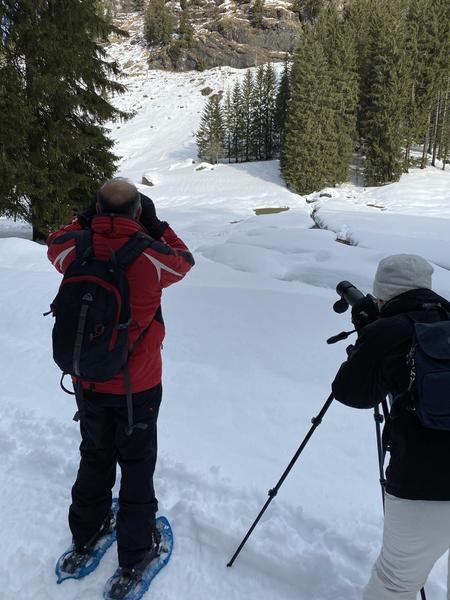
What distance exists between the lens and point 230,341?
15.6ft

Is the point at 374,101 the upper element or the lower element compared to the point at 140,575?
upper

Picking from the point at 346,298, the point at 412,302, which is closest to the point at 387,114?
the point at 346,298

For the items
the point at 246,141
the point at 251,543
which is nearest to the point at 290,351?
the point at 251,543

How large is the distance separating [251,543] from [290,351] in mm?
2390

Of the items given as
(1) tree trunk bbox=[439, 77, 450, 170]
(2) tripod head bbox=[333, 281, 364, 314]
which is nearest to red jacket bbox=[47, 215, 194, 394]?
(2) tripod head bbox=[333, 281, 364, 314]

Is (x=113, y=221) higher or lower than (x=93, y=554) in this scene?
higher

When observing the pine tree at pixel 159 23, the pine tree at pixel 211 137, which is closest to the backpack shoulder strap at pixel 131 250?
the pine tree at pixel 211 137

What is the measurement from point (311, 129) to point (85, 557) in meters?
35.1

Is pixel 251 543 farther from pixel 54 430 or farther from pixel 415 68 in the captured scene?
pixel 415 68

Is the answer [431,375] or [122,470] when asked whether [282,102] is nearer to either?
[122,470]

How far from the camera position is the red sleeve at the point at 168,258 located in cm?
190

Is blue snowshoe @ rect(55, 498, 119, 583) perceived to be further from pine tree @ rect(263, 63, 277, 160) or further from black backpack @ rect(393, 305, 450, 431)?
pine tree @ rect(263, 63, 277, 160)

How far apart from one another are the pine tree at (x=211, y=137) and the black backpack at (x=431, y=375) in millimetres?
45818

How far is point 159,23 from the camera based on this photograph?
8319 centimetres
